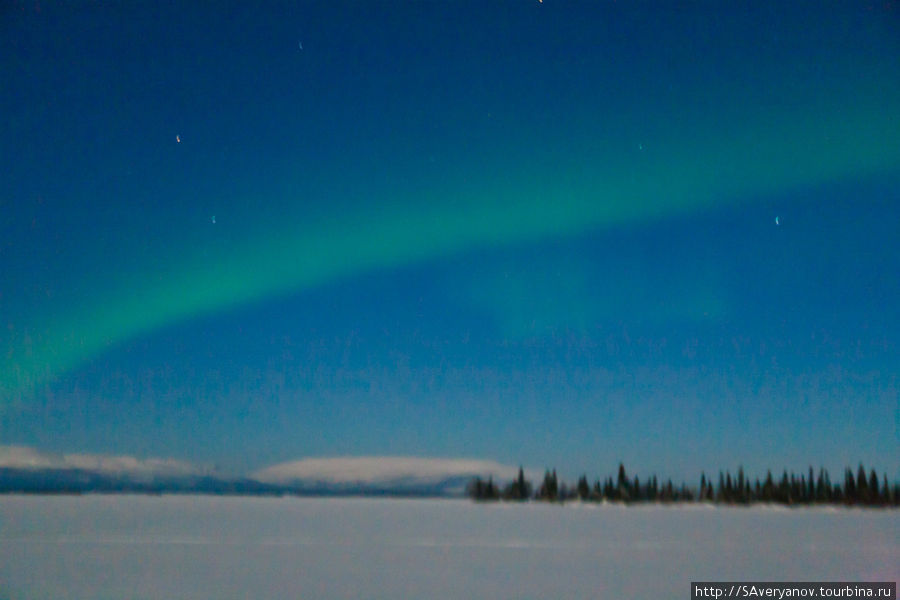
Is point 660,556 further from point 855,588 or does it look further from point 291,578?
point 291,578

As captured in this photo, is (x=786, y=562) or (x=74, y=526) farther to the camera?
(x=74, y=526)

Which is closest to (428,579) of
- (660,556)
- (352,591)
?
(352,591)

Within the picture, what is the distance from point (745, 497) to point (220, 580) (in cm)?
12289

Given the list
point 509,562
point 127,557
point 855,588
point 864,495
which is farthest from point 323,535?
point 864,495

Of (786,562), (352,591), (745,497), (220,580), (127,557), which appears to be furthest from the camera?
(745,497)

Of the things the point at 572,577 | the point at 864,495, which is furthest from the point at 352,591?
the point at 864,495

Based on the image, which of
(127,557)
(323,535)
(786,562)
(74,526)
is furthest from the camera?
(74,526)

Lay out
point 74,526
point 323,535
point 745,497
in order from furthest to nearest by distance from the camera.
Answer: point 745,497 < point 74,526 < point 323,535

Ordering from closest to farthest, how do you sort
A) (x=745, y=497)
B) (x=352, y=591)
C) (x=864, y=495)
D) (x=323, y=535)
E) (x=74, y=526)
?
(x=352, y=591) < (x=323, y=535) < (x=74, y=526) < (x=864, y=495) < (x=745, y=497)

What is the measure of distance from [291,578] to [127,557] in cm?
817

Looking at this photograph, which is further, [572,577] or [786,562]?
Answer: [786,562]

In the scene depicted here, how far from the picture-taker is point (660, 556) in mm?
25172

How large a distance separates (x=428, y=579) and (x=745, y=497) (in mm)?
120182

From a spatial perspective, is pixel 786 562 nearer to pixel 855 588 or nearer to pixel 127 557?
pixel 855 588
